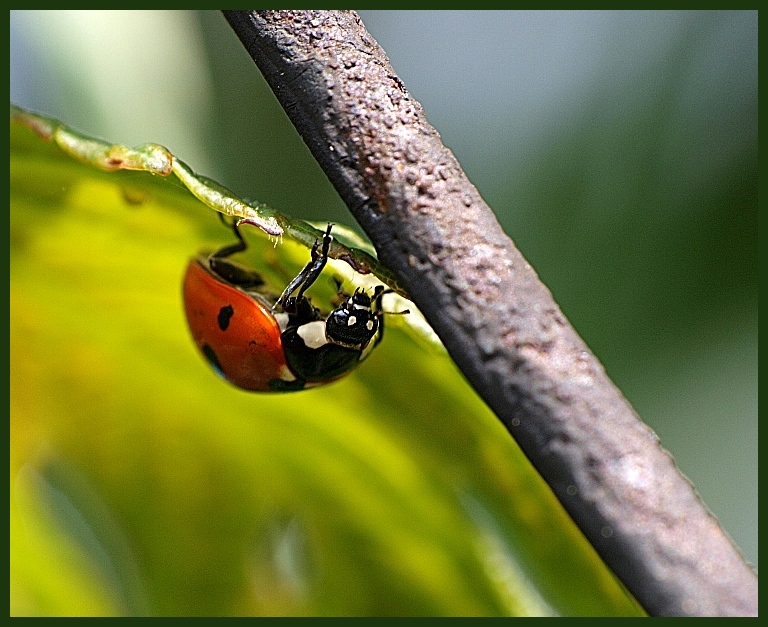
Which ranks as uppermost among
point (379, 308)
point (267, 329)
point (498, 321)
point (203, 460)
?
point (498, 321)

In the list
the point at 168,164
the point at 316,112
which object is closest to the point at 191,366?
the point at 168,164

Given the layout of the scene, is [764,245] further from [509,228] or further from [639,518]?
[639,518]

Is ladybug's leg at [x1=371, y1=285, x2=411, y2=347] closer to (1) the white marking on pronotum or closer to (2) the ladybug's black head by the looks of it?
(2) the ladybug's black head

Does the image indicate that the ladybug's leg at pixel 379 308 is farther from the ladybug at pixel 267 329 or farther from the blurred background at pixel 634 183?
the blurred background at pixel 634 183

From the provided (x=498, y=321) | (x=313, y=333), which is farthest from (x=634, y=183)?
(x=498, y=321)

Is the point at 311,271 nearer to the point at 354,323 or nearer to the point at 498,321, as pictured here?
the point at 354,323

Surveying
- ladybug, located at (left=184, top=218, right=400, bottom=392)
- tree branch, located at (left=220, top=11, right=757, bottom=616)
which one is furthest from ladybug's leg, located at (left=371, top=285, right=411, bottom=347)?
tree branch, located at (left=220, top=11, right=757, bottom=616)

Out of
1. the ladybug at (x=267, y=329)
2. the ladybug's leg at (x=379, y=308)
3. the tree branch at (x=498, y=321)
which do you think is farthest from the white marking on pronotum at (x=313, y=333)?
the tree branch at (x=498, y=321)
